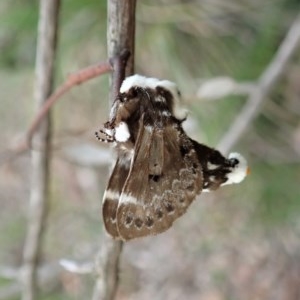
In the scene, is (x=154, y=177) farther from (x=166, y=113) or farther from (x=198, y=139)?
(x=198, y=139)

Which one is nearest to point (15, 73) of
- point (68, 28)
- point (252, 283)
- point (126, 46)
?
point (68, 28)

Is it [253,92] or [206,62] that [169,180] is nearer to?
[253,92]

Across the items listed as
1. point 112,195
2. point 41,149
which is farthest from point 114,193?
point 41,149

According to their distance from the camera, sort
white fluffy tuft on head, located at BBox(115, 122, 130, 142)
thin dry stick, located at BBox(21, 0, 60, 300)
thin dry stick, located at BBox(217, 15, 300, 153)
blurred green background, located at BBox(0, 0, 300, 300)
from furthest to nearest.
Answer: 1. blurred green background, located at BBox(0, 0, 300, 300)
2. thin dry stick, located at BBox(217, 15, 300, 153)
3. thin dry stick, located at BBox(21, 0, 60, 300)
4. white fluffy tuft on head, located at BBox(115, 122, 130, 142)

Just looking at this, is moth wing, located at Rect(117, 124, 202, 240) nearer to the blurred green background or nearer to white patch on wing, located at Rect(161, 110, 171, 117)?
white patch on wing, located at Rect(161, 110, 171, 117)

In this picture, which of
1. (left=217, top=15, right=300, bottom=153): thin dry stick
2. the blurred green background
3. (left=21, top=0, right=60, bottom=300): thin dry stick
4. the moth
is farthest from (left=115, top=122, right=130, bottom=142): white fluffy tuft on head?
the blurred green background
